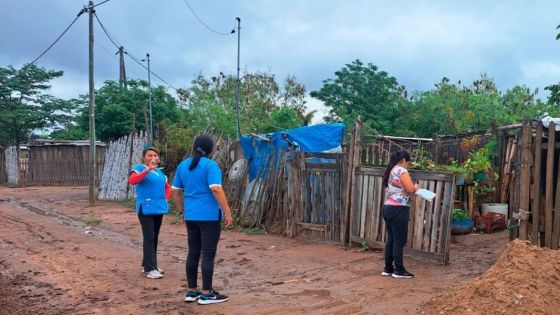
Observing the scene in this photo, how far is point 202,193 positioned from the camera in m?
5.18

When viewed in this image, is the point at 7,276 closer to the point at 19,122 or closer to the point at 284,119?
the point at 284,119

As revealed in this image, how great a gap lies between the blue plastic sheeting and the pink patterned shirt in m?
4.22

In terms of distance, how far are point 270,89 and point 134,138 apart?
1639 cm

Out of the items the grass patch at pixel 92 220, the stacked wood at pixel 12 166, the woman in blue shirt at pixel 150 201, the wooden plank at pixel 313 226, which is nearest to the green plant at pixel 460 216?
the wooden plank at pixel 313 226

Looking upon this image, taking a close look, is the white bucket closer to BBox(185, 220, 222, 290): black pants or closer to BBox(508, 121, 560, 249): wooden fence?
BBox(508, 121, 560, 249): wooden fence

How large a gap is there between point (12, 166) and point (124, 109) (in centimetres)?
809

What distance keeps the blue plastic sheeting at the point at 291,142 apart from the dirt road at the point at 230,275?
1.66m

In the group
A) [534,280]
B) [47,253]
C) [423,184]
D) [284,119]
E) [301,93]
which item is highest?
[301,93]

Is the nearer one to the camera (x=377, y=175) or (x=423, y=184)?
(x=423, y=184)

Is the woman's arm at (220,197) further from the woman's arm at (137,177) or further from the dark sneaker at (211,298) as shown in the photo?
the woman's arm at (137,177)

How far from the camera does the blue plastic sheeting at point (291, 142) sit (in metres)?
10.6

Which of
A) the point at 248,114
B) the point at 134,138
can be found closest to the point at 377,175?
the point at 134,138

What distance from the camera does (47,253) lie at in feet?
27.0

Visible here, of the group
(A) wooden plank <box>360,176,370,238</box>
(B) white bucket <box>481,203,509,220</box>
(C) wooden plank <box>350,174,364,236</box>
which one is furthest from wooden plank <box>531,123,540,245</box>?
(B) white bucket <box>481,203,509,220</box>
